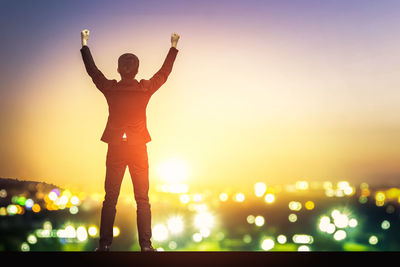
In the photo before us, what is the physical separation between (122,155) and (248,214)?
150 m

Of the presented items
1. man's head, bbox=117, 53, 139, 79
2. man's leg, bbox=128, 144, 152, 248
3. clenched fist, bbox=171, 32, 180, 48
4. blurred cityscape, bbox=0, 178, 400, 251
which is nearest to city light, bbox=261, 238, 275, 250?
blurred cityscape, bbox=0, 178, 400, 251

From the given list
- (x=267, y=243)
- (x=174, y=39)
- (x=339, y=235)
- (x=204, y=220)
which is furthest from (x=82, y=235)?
(x=174, y=39)

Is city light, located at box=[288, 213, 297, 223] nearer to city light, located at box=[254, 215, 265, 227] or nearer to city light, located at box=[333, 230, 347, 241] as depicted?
city light, located at box=[254, 215, 265, 227]

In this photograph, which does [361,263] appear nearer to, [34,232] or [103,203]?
[103,203]

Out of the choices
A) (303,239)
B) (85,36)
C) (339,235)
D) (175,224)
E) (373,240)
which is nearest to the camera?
(85,36)

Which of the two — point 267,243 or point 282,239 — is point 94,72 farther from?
point 282,239

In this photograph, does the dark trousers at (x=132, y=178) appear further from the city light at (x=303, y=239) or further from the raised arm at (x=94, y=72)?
the city light at (x=303, y=239)

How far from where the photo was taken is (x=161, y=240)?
124m

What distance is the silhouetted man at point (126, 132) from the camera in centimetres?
649

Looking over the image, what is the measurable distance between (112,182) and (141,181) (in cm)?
40

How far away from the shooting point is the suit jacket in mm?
6523

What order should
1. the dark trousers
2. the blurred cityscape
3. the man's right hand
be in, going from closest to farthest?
the dark trousers, the man's right hand, the blurred cityscape

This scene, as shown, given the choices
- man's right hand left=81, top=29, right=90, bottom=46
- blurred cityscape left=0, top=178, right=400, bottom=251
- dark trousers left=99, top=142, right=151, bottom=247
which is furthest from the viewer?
blurred cityscape left=0, top=178, right=400, bottom=251

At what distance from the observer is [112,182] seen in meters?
6.51
